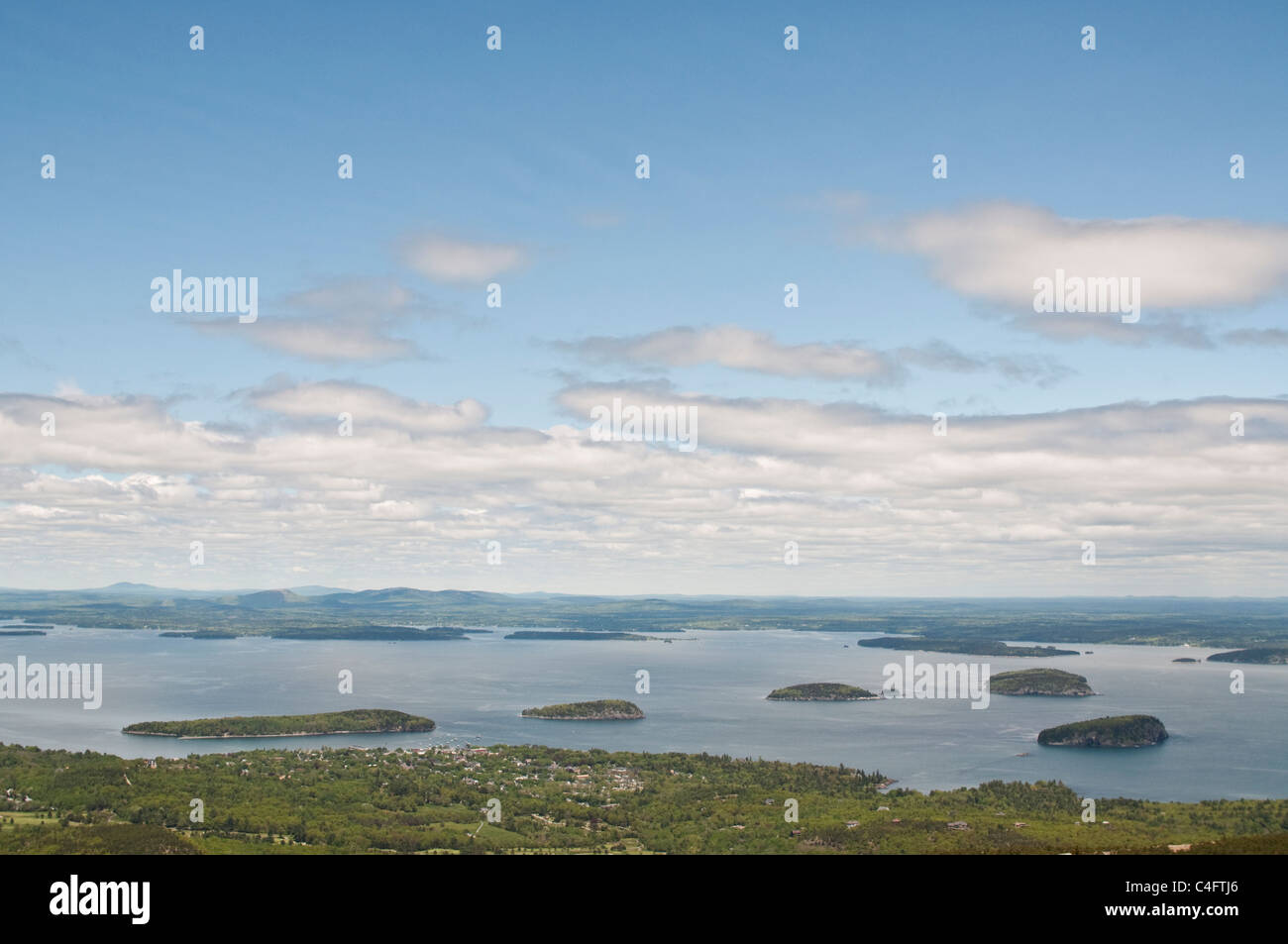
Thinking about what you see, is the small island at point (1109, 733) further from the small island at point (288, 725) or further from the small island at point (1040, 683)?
the small island at point (288, 725)

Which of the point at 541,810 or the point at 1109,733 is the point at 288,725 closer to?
the point at 541,810

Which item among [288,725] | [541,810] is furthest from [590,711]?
[541,810]

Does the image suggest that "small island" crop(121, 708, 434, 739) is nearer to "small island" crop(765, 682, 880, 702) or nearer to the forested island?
the forested island

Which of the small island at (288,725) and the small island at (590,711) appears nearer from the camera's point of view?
the small island at (288,725)

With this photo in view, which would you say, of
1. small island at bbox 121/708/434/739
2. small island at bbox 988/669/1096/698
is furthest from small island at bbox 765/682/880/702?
small island at bbox 121/708/434/739

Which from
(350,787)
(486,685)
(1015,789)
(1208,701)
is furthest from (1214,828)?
(486,685)

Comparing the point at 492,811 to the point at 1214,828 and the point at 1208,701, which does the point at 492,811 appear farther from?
the point at 1208,701

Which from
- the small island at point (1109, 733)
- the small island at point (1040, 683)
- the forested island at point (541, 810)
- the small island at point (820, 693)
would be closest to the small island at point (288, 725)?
the forested island at point (541, 810)
